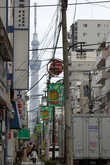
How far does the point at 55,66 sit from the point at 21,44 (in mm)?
3399

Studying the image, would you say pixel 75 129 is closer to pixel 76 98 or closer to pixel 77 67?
pixel 76 98

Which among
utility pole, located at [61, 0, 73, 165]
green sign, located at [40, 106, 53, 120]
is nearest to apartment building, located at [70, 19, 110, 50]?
green sign, located at [40, 106, 53, 120]

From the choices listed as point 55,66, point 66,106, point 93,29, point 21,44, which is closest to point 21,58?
point 21,44

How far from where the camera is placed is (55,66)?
82.3 ft

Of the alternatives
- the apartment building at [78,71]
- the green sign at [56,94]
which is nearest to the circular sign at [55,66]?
the green sign at [56,94]

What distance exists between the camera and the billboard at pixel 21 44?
72.7 ft

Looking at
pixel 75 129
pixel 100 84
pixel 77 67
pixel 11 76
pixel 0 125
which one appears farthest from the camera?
pixel 77 67

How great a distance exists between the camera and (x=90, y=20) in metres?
110

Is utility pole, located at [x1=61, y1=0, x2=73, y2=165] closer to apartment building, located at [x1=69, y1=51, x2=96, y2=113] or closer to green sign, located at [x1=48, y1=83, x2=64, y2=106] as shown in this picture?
green sign, located at [x1=48, y1=83, x2=64, y2=106]

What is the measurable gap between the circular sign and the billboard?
2682mm

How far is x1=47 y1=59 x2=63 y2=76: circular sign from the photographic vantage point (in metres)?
24.7

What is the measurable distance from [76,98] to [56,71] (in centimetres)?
6825

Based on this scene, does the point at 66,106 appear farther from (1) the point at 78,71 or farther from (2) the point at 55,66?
(1) the point at 78,71

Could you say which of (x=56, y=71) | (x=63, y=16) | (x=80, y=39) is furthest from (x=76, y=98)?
(x=63, y=16)
